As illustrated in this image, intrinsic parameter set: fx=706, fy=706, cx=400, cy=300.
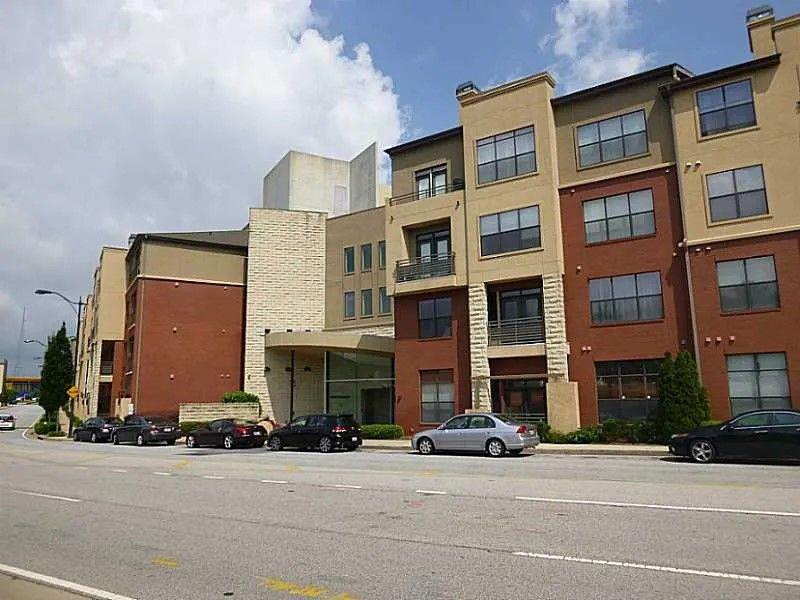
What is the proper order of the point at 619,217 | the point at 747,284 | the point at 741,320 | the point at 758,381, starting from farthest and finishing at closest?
the point at 619,217, the point at 747,284, the point at 741,320, the point at 758,381

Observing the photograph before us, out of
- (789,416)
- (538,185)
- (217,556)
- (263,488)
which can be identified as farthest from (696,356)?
(217,556)

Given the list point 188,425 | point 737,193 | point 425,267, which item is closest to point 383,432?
point 425,267

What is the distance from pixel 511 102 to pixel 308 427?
15961 millimetres

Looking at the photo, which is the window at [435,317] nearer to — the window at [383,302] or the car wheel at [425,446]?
the window at [383,302]

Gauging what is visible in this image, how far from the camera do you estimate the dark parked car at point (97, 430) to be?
38.0m

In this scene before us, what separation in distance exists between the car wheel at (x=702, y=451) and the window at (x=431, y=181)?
17774 millimetres

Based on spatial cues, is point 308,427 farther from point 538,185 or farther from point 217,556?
point 217,556

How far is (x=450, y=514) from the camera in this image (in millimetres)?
10250

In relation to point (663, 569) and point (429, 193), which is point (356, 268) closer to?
point (429, 193)

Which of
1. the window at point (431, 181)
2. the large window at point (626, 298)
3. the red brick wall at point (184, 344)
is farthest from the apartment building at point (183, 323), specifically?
the large window at point (626, 298)

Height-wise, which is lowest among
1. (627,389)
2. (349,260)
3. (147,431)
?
(147,431)

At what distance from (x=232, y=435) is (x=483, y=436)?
487 inches

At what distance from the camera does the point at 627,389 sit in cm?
2631

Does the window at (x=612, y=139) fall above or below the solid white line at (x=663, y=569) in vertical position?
above
